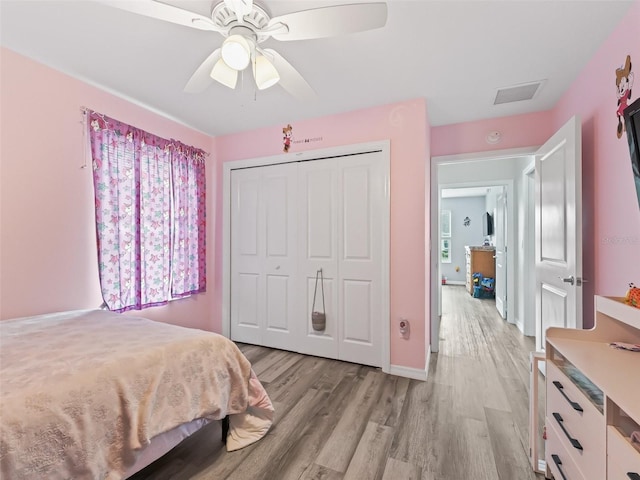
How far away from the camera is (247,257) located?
3297 millimetres

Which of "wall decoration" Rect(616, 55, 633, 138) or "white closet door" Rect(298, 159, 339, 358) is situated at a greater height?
"wall decoration" Rect(616, 55, 633, 138)

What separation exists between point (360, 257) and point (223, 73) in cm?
187

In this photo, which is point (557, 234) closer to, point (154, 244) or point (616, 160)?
point (616, 160)

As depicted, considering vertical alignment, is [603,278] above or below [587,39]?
below

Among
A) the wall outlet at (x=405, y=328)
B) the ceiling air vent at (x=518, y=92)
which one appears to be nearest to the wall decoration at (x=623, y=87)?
the ceiling air vent at (x=518, y=92)

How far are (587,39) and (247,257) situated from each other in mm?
3316

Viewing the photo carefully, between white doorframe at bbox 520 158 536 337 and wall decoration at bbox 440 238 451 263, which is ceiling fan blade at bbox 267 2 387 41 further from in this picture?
wall decoration at bbox 440 238 451 263

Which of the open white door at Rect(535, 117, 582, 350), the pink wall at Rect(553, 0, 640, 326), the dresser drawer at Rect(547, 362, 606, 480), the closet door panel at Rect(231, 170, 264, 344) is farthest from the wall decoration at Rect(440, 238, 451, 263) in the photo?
the dresser drawer at Rect(547, 362, 606, 480)

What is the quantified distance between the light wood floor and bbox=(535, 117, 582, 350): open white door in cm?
69

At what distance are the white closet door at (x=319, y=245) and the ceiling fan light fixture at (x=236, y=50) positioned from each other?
162 centimetres

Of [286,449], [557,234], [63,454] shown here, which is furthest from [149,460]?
[557,234]

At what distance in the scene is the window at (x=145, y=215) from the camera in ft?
7.60

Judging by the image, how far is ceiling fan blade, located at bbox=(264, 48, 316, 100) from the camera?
1471 millimetres

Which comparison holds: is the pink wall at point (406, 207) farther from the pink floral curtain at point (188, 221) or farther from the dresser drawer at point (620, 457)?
the pink floral curtain at point (188, 221)
